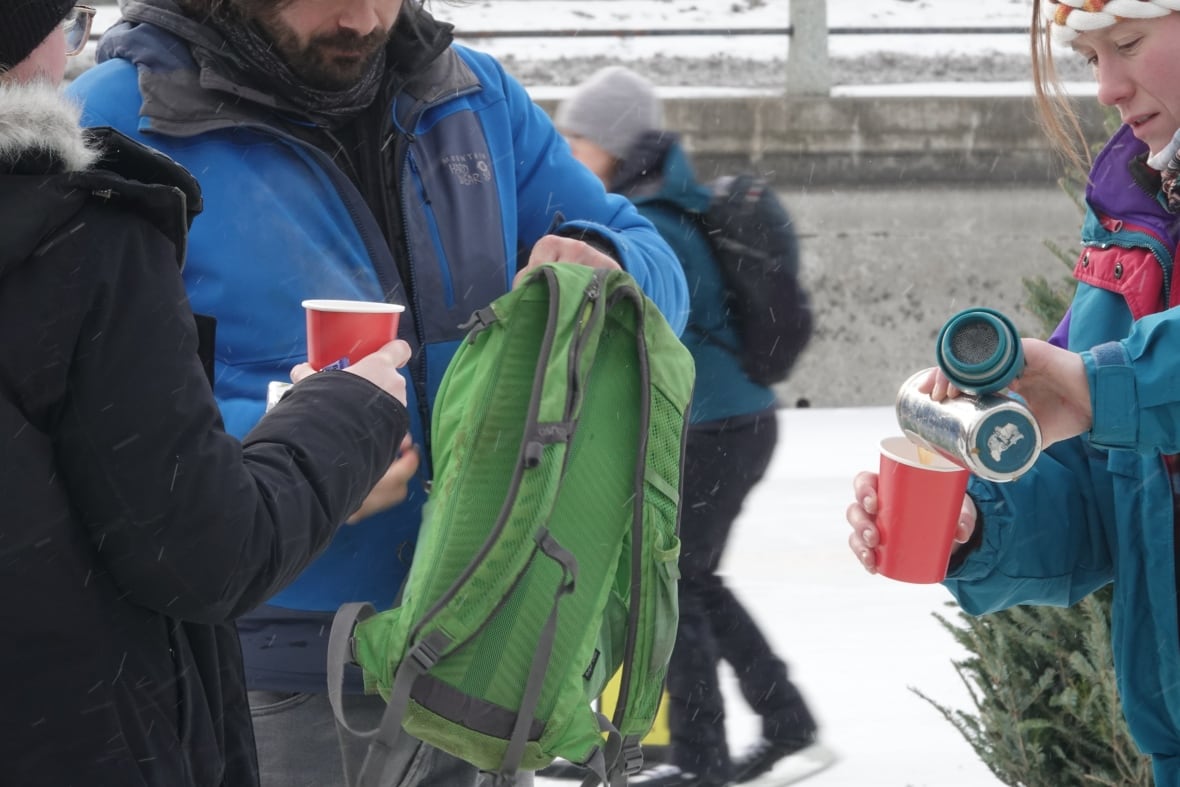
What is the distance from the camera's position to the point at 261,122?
78.7 inches

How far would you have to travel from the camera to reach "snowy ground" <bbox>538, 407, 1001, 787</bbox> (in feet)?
13.4

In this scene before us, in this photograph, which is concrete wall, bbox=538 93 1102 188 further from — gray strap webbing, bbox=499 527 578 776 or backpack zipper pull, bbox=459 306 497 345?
gray strap webbing, bbox=499 527 578 776

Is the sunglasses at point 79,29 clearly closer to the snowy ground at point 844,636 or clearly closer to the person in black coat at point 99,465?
the person in black coat at point 99,465

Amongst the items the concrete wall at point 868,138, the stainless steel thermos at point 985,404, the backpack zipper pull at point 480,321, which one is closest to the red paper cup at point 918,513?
the stainless steel thermos at point 985,404

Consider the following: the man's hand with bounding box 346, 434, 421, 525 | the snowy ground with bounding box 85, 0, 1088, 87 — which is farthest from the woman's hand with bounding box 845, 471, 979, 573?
the snowy ground with bounding box 85, 0, 1088, 87

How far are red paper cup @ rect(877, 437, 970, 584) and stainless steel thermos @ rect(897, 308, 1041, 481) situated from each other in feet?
0.82

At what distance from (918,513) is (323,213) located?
0.89m

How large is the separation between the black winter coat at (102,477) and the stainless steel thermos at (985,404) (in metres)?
0.72

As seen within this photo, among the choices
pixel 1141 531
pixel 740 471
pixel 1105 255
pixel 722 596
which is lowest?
pixel 722 596

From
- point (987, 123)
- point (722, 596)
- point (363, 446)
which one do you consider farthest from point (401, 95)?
point (987, 123)

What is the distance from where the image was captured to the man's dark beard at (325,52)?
2016 mm

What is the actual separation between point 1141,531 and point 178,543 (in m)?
1.20

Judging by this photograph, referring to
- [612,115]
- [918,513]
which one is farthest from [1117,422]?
[612,115]

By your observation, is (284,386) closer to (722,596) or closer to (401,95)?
(401,95)
